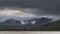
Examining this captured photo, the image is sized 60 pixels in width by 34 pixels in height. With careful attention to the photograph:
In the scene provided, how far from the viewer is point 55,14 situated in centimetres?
132

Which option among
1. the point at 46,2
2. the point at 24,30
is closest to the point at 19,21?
the point at 24,30

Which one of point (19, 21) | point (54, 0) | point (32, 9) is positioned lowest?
point (19, 21)

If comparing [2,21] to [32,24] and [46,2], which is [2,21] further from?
[46,2]

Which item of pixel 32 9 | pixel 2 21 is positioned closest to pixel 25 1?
pixel 32 9

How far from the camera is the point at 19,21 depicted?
1323 millimetres

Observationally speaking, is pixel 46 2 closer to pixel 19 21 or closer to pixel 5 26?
pixel 19 21

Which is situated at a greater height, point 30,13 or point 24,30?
point 30,13

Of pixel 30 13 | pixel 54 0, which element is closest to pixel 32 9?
pixel 30 13

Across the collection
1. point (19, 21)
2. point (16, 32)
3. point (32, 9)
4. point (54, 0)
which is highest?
point (54, 0)

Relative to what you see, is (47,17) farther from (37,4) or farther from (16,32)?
(16,32)

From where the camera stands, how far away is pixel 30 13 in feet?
4.33

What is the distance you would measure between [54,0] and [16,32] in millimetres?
571

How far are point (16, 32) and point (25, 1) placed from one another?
1.22ft

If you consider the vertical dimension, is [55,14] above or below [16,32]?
above
